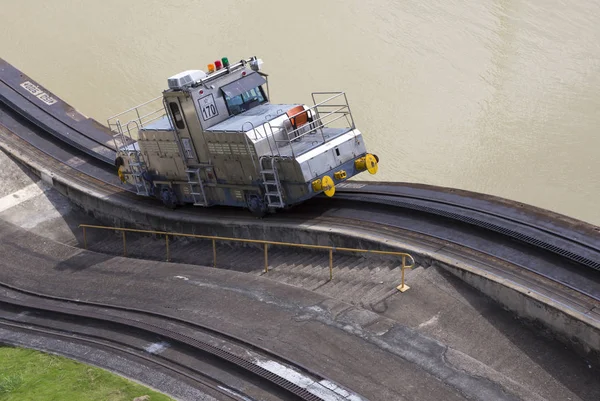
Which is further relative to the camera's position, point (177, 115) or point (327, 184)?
point (177, 115)

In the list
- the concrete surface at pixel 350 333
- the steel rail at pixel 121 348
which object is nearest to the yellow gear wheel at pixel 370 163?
the concrete surface at pixel 350 333

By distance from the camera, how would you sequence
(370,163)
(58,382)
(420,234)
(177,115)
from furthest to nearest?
1. (177,115)
2. (370,163)
3. (420,234)
4. (58,382)

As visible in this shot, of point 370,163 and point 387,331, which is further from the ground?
point 370,163

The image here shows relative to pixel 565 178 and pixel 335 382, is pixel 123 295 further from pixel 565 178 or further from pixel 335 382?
pixel 565 178

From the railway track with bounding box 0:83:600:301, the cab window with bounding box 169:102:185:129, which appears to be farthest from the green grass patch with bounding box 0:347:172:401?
the cab window with bounding box 169:102:185:129

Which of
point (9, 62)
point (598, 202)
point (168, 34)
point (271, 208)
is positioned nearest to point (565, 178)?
point (598, 202)

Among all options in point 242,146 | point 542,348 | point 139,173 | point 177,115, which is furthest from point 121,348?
point 139,173

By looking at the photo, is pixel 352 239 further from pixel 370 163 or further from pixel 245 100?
pixel 245 100
